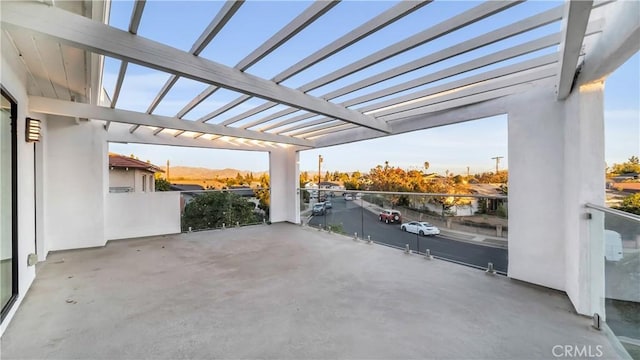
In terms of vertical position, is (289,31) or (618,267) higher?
(289,31)

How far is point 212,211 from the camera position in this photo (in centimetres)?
743

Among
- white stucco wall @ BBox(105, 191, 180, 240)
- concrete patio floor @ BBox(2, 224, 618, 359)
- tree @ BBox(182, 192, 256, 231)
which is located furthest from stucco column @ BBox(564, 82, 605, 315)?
white stucco wall @ BBox(105, 191, 180, 240)

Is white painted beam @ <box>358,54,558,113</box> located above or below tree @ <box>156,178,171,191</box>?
above

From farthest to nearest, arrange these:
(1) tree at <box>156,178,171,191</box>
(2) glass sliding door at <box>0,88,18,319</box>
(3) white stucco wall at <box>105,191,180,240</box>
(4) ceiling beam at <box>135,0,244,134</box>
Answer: (1) tree at <box>156,178,171,191</box>
(3) white stucco wall at <box>105,191,180,240</box>
(2) glass sliding door at <box>0,88,18,319</box>
(4) ceiling beam at <box>135,0,244,134</box>

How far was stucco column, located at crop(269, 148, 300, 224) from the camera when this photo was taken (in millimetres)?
8086

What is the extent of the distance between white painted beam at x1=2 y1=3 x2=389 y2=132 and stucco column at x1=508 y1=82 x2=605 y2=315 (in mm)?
3133

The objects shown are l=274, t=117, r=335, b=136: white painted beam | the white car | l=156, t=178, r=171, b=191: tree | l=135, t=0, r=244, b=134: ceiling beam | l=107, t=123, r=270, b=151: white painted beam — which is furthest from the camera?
l=156, t=178, r=171, b=191: tree

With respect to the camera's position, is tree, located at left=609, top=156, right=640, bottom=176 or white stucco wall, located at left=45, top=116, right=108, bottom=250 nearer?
tree, located at left=609, top=156, right=640, bottom=176

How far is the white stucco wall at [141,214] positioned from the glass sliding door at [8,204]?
10.7 ft

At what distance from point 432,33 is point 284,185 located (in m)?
6.70

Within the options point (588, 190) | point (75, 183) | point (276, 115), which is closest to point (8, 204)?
point (75, 183)

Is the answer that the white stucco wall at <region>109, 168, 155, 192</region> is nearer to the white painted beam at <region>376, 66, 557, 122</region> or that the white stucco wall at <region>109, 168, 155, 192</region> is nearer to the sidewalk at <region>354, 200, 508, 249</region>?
the white painted beam at <region>376, 66, 557, 122</region>

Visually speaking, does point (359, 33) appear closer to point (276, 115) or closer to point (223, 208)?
point (276, 115)

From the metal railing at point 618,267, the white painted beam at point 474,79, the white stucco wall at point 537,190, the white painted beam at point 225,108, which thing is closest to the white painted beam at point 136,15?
the white painted beam at point 225,108
